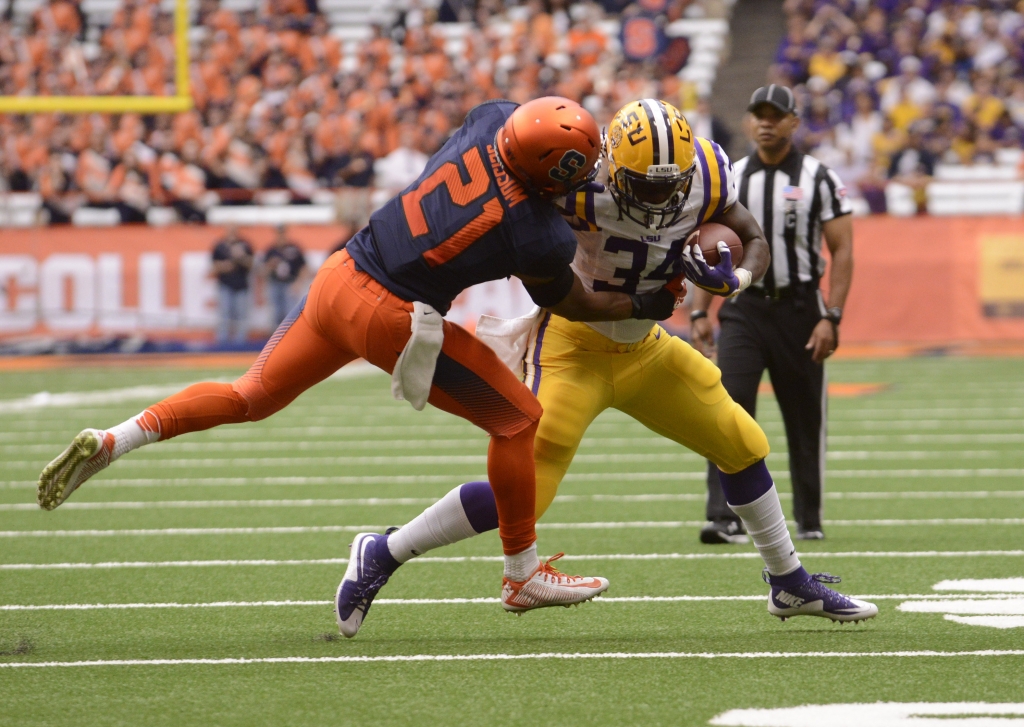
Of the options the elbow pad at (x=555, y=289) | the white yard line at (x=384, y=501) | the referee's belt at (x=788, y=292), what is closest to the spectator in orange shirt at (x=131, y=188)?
the white yard line at (x=384, y=501)

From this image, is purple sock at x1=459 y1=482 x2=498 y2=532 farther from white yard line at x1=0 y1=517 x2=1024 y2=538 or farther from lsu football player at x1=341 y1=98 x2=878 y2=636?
white yard line at x1=0 y1=517 x2=1024 y2=538

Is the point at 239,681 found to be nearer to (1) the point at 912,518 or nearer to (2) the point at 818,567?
(2) the point at 818,567

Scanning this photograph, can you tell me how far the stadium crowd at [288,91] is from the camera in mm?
16609

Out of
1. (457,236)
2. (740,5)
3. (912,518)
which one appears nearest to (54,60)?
(740,5)

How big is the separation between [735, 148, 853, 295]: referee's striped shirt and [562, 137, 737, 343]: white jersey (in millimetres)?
1665

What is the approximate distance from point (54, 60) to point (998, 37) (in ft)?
34.5

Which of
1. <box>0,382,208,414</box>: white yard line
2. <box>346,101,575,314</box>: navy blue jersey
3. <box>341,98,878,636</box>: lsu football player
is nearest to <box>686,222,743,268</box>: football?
<box>341,98,878,636</box>: lsu football player

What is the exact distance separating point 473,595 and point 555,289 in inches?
51.8

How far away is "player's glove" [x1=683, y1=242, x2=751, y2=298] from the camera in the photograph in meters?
3.93

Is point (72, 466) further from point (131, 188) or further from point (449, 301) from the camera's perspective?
point (131, 188)

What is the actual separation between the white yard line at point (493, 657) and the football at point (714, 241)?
1061mm

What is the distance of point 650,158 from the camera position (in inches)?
156

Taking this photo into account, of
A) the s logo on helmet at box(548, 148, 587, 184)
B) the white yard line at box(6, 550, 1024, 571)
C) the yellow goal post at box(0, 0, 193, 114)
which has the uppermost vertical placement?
the s logo on helmet at box(548, 148, 587, 184)

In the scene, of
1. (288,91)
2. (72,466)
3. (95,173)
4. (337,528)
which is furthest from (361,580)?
(288,91)
